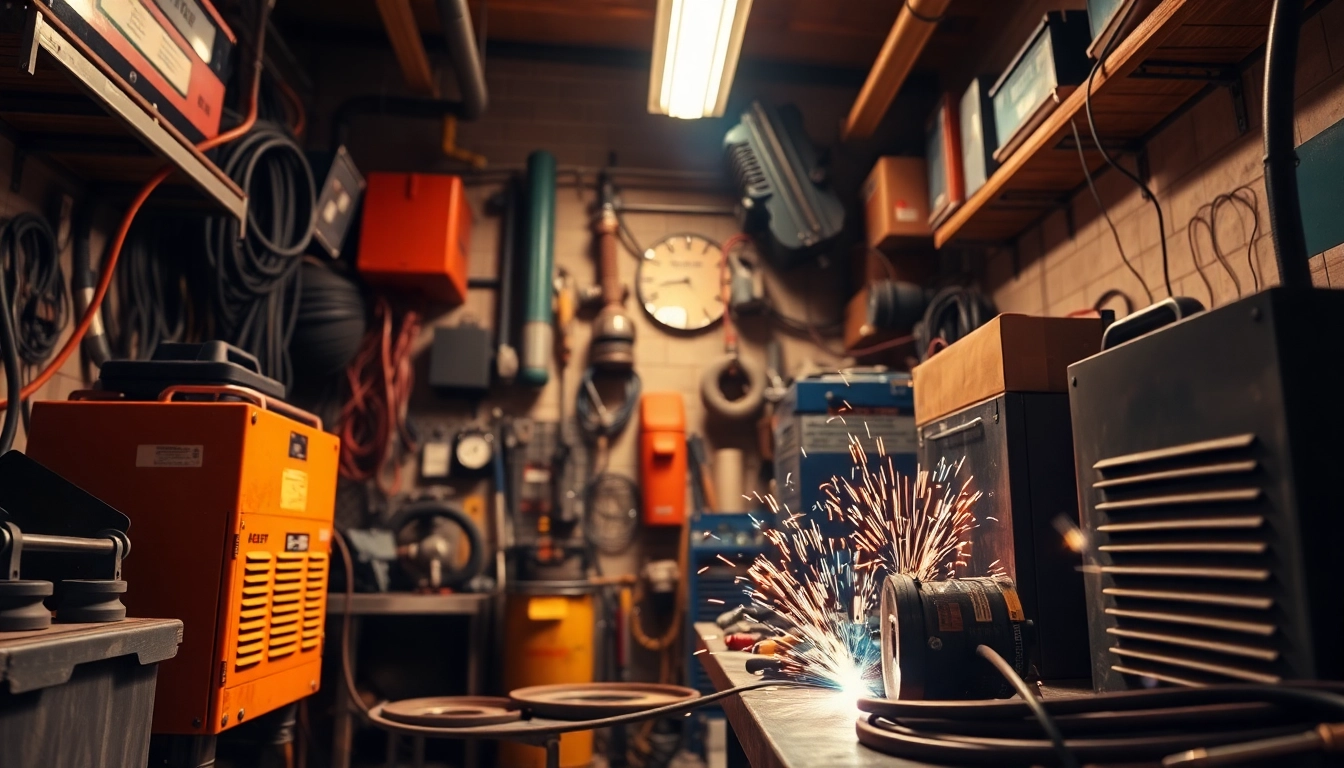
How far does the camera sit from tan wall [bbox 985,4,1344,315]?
1.77 m

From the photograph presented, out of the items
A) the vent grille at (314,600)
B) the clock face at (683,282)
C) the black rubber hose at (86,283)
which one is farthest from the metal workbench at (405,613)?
the clock face at (683,282)

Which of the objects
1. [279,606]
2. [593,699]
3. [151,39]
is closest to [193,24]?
[151,39]

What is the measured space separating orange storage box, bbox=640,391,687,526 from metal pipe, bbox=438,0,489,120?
1.60 m

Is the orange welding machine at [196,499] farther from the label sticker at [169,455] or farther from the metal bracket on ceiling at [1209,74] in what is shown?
the metal bracket on ceiling at [1209,74]

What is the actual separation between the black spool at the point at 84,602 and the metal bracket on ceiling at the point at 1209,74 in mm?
2411

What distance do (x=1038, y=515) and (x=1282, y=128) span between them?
2.24 ft

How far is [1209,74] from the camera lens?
2.00 meters

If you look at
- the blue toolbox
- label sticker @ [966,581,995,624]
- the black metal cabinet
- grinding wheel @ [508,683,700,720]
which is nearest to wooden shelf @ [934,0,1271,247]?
the blue toolbox

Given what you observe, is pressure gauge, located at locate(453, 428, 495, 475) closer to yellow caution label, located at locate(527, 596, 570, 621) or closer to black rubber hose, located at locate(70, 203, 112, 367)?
yellow caution label, located at locate(527, 596, 570, 621)

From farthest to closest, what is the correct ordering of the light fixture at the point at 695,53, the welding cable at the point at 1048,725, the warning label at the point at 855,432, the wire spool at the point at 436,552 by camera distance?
the wire spool at the point at 436,552 < the light fixture at the point at 695,53 < the warning label at the point at 855,432 < the welding cable at the point at 1048,725

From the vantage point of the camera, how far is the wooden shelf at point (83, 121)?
63.1 inches

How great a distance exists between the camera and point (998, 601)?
A: 106 centimetres

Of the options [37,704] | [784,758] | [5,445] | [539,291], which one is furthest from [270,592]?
[539,291]

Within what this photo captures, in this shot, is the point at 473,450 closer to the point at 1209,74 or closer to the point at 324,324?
the point at 324,324
